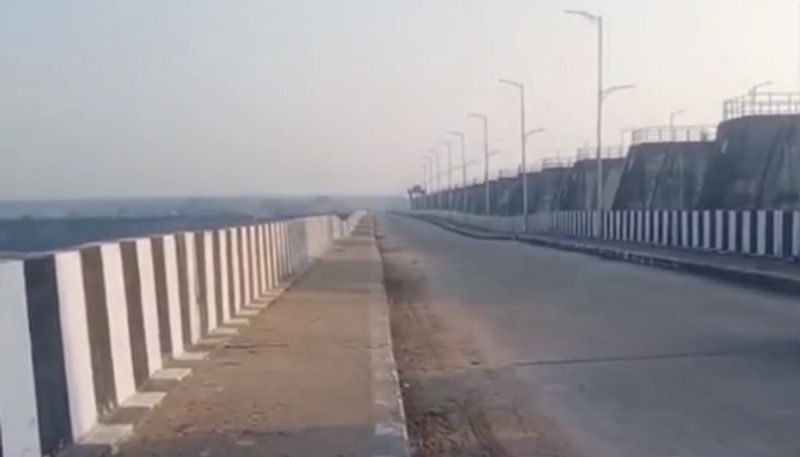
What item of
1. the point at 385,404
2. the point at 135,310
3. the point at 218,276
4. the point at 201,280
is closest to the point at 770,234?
the point at 218,276

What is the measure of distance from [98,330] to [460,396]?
3.65 metres

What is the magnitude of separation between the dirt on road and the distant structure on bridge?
34235 mm

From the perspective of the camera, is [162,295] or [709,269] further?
[709,269]

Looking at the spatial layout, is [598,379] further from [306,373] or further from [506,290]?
[506,290]

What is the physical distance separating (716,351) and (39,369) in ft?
27.1

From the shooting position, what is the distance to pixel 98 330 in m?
7.75

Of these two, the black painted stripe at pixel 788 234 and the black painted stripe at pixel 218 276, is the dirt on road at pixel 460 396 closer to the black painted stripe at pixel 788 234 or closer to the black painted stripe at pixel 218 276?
the black painted stripe at pixel 218 276

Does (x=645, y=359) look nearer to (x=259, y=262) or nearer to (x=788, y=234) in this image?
(x=259, y=262)

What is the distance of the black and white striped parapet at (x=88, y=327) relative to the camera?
20.3 feet

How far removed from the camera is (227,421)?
778 centimetres

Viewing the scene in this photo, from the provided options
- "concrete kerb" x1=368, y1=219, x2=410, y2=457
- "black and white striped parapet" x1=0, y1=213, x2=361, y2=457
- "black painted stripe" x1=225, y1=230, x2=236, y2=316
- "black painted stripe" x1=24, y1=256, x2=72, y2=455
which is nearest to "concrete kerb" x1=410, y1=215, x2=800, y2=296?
"black painted stripe" x1=225, y1=230, x2=236, y2=316

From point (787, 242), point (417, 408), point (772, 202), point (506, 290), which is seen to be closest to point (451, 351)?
point (417, 408)

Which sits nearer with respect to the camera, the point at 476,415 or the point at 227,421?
the point at 227,421

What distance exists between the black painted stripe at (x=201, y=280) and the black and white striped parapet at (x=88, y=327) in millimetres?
13
